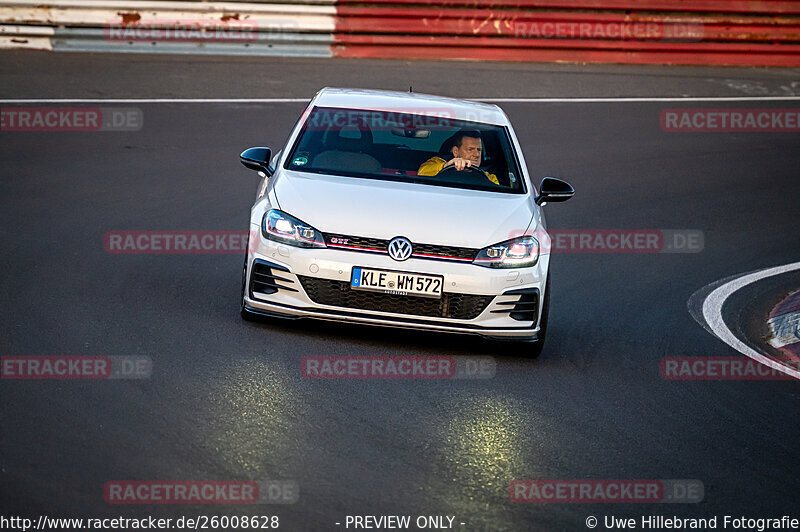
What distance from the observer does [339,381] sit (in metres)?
7.10

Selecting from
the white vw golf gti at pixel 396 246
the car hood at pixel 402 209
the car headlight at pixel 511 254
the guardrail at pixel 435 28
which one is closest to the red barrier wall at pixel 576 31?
the guardrail at pixel 435 28

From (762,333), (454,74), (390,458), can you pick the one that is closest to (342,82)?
(454,74)

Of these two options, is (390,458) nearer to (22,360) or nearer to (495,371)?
(495,371)

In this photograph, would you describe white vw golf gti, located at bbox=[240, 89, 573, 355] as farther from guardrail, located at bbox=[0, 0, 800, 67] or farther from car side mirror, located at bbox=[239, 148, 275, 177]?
guardrail, located at bbox=[0, 0, 800, 67]

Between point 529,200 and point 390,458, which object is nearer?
point 390,458

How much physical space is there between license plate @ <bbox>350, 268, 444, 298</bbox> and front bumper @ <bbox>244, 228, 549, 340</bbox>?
0.12 feet

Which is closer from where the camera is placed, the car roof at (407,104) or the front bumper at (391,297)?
the front bumper at (391,297)

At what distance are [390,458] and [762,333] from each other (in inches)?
178

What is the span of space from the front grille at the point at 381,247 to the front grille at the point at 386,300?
0.23 metres

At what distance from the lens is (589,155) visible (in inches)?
596

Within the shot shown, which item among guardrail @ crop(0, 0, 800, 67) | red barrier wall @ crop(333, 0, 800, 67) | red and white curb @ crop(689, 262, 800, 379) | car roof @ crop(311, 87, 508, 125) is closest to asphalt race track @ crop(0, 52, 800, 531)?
red and white curb @ crop(689, 262, 800, 379)

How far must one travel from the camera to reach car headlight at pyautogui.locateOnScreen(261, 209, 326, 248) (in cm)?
762

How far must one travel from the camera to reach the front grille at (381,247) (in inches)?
297

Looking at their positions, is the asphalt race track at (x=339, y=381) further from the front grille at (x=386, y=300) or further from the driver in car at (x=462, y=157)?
the driver in car at (x=462, y=157)
